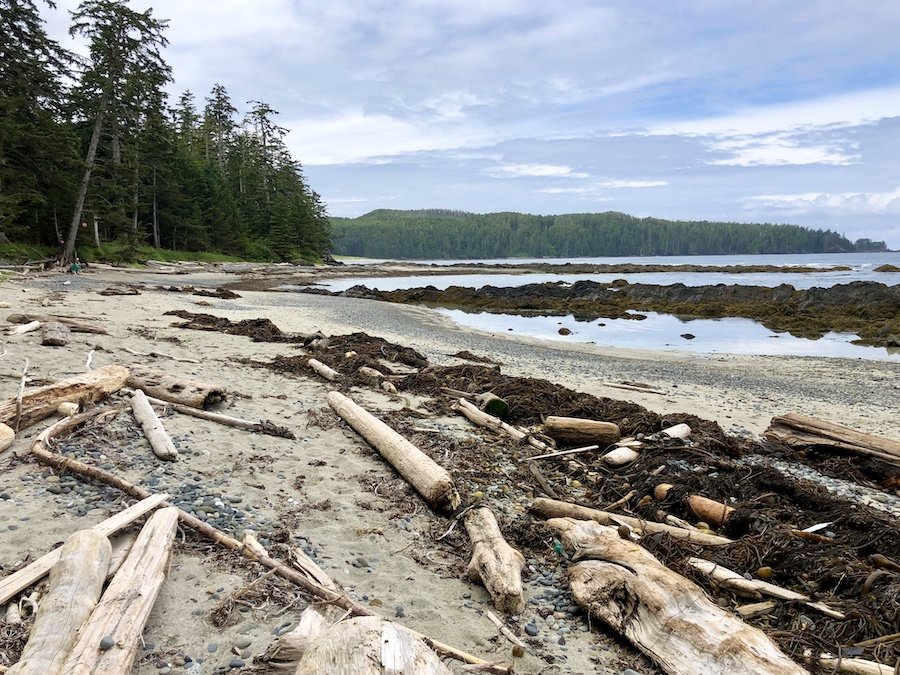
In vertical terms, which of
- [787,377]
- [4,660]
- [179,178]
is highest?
[179,178]

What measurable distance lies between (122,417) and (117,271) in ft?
101

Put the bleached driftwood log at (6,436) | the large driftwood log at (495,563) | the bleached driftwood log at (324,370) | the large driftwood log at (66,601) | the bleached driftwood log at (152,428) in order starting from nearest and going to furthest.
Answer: the large driftwood log at (66,601) → the large driftwood log at (495,563) → the bleached driftwood log at (6,436) → the bleached driftwood log at (152,428) → the bleached driftwood log at (324,370)

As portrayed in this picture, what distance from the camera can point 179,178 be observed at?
170 ft

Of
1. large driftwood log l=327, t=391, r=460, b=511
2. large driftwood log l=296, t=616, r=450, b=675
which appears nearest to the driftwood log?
large driftwood log l=296, t=616, r=450, b=675

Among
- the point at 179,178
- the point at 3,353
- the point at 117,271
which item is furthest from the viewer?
the point at 179,178

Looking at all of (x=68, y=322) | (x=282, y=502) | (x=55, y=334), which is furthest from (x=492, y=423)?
(x=68, y=322)

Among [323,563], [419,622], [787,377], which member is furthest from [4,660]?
[787,377]

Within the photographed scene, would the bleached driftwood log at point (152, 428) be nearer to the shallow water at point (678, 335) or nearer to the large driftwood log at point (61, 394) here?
the large driftwood log at point (61, 394)

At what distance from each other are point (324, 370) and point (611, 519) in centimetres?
628

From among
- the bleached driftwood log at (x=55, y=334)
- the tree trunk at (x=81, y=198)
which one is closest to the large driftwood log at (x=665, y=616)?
the bleached driftwood log at (x=55, y=334)

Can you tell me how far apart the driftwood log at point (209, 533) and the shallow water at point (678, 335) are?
1869 centimetres

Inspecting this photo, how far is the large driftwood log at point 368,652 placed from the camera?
2316 millimetres

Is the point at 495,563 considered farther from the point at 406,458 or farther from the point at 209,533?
the point at 209,533

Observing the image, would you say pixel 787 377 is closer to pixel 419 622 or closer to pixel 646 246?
pixel 419 622
